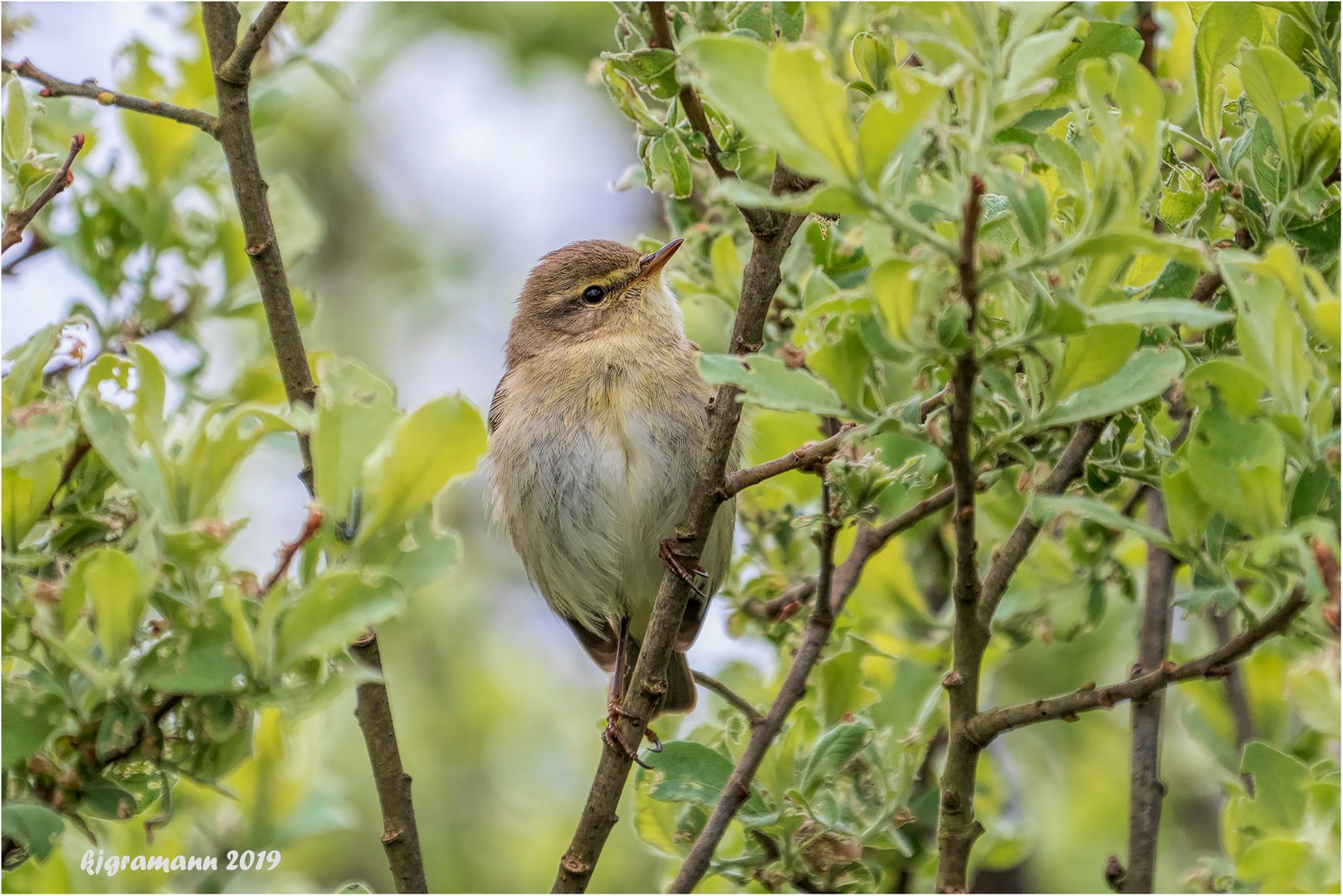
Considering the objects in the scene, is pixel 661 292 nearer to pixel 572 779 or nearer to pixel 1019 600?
pixel 1019 600

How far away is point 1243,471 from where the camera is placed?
6.72 feet

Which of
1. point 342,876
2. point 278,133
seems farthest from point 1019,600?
point 278,133

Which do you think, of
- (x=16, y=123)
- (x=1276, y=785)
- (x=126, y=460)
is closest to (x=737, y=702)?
(x=1276, y=785)

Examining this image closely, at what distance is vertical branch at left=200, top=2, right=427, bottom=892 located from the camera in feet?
10.3

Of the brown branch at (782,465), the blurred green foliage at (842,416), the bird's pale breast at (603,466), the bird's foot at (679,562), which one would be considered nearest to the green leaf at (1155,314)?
the blurred green foliage at (842,416)

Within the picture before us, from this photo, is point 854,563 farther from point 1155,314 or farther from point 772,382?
point 1155,314

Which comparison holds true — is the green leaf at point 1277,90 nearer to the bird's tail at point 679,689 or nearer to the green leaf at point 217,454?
the green leaf at point 217,454

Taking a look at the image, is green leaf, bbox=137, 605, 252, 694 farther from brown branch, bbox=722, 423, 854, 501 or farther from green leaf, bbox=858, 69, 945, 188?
green leaf, bbox=858, 69, 945, 188

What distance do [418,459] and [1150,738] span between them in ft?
7.77

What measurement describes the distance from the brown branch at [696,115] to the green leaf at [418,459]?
3.03 ft

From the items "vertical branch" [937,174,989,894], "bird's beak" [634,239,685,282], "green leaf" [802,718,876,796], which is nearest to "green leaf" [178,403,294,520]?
"vertical branch" [937,174,989,894]

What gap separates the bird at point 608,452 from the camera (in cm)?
455

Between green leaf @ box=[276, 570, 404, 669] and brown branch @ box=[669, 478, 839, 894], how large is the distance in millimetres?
1436

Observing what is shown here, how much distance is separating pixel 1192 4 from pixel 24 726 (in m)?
2.79
